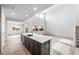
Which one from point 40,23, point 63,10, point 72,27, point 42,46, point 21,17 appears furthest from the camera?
point 21,17

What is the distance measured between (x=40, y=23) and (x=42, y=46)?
2.42ft

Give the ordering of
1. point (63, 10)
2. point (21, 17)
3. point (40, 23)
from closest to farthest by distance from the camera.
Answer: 1. point (63, 10)
2. point (40, 23)
3. point (21, 17)

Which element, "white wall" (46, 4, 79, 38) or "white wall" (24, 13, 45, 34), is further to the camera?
"white wall" (24, 13, 45, 34)

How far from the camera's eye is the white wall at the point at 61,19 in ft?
6.39

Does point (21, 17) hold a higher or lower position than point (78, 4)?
lower

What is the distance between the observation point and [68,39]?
6.56 ft

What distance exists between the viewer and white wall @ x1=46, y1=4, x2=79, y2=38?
1.95 meters

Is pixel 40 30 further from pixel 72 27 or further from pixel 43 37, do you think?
pixel 72 27

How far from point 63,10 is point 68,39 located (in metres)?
0.86

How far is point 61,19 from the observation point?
7.03 ft

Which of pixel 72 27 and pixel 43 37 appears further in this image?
pixel 43 37

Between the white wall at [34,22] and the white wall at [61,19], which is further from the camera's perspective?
the white wall at [34,22]
